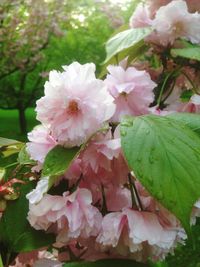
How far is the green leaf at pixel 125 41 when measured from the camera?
76 cm

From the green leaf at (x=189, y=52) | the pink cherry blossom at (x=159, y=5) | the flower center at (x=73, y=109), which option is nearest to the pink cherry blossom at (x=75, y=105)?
the flower center at (x=73, y=109)

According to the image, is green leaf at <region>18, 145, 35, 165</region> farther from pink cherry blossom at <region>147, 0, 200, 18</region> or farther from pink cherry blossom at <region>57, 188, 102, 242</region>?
pink cherry blossom at <region>147, 0, 200, 18</region>

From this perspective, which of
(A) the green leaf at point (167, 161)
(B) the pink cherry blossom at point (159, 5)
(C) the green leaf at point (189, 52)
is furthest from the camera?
(B) the pink cherry blossom at point (159, 5)

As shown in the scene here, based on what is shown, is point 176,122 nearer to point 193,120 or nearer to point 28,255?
point 193,120

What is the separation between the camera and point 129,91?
0.63 metres

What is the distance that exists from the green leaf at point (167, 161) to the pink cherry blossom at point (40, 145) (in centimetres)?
11

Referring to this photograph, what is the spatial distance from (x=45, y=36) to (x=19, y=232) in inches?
248

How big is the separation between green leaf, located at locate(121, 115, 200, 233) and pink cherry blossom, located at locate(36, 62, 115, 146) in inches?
1.9

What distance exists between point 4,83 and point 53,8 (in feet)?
9.82

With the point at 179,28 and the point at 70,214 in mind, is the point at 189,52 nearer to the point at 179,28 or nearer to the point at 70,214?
the point at 179,28

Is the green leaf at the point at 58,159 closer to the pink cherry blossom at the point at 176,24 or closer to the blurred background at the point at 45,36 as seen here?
the pink cherry blossom at the point at 176,24

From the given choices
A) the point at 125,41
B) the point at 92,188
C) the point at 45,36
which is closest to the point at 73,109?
the point at 92,188

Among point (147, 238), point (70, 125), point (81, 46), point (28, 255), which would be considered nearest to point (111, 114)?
point (70, 125)

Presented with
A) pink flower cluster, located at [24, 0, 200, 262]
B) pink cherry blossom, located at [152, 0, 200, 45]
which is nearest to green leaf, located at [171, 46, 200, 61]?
pink cherry blossom, located at [152, 0, 200, 45]
